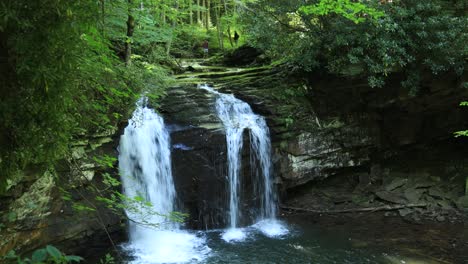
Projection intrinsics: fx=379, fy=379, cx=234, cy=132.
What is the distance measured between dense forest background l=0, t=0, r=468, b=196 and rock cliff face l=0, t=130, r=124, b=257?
48cm

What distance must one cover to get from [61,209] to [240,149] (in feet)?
15.6

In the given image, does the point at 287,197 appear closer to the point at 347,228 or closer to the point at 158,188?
the point at 347,228

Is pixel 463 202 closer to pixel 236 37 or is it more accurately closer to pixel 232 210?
pixel 232 210

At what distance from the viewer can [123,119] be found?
796 cm

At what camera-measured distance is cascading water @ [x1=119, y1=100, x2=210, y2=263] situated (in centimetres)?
872

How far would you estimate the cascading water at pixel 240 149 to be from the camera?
10.1m

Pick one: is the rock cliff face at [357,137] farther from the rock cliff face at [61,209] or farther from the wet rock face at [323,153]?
the rock cliff face at [61,209]

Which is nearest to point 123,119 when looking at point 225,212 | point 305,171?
point 225,212

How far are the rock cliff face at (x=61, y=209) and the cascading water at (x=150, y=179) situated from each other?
658 millimetres

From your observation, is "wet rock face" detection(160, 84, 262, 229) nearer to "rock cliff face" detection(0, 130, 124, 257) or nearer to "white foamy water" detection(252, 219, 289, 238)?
"white foamy water" detection(252, 219, 289, 238)

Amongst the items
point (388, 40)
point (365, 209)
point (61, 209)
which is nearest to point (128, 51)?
point (61, 209)

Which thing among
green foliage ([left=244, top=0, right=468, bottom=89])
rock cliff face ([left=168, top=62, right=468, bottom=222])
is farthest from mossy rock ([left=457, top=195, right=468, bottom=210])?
green foliage ([left=244, top=0, right=468, bottom=89])

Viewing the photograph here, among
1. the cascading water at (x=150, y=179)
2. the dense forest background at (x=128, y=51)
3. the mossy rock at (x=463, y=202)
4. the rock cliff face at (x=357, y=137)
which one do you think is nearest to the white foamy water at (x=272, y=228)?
the rock cliff face at (x=357, y=137)

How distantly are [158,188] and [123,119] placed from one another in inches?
89.8
